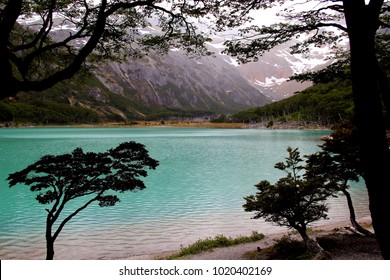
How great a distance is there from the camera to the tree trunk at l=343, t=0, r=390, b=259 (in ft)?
18.0

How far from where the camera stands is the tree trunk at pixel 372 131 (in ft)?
18.0

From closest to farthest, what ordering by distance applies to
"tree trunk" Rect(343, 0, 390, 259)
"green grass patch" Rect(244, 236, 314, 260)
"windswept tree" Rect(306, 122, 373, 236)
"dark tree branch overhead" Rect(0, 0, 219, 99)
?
1. "tree trunk" Rect(343, 0, 390, 259)
2. "dark tree branch overhead" Rect(0, 0, 219, 99)
3. "green grass patch" Rect(244, 236, 314, 260)
4. "windswept tree" Rect(306, 122, 373, 236)

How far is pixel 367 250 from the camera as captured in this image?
41.5ft

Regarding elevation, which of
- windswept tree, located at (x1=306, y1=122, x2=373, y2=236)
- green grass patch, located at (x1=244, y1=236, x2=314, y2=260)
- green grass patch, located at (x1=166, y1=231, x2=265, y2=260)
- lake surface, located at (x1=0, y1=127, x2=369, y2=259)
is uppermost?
windswept tree, located at (x1=306, y1=122, x2=373, y2=236)

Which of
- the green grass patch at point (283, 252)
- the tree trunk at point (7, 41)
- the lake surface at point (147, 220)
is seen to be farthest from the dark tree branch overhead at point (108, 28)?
the lake surface at point (147, 220)

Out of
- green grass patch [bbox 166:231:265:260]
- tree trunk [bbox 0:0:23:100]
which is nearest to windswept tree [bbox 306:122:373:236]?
green grass patch [bbox 166:231:265:260]

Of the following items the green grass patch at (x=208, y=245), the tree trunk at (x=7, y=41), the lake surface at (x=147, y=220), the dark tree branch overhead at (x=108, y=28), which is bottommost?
the lake surface at (x=147, y=220)

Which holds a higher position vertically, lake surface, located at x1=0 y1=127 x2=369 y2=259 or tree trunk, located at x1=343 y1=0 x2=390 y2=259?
tree trunk, located at x1=343 y1=0 x2=390 y2=259

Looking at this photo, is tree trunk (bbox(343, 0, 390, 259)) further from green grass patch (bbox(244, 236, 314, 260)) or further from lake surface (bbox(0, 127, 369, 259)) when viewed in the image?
lake surface (bbox(0, 127, 369, 259))

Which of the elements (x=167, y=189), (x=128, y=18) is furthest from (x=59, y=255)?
(x=167, y=189)

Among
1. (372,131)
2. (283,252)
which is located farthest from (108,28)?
(283,252)

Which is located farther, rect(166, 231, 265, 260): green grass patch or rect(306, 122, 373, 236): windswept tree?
rect(166, 231, 265, 260): green grass patch

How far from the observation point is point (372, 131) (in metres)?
5.51

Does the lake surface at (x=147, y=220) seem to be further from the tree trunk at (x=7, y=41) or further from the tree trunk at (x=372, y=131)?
the tree trunk at (x=372, y=131)
